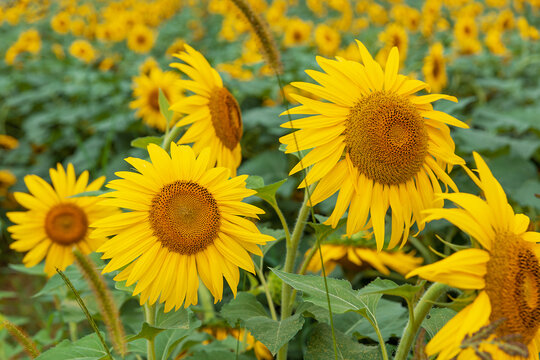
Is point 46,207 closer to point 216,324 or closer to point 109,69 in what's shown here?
point 216,324

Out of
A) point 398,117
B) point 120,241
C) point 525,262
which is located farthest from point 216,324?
point 525,262

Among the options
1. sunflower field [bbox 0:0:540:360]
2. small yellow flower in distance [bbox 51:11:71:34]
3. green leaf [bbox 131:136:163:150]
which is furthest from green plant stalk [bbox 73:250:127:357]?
small yellow flower in distance [bbox 51:11:71:34]

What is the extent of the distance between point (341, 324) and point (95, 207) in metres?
0.99

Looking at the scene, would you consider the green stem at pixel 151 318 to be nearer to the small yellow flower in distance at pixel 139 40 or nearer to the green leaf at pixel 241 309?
the green leaf at pixel 241 309

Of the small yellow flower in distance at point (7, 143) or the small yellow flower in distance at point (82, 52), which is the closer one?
the small yellow flower in distance at point (7, 143)

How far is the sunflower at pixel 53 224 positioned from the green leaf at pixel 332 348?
37.7 inches

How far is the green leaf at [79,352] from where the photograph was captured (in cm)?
119

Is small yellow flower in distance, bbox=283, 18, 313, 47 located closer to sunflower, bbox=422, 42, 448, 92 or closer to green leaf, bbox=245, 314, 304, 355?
sunflower, bbox=422, 42, 448, 92

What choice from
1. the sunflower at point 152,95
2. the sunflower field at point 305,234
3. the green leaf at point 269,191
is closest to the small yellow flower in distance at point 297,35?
the sunflower at point 152,95

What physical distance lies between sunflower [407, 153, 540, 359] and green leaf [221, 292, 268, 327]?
0.60 m

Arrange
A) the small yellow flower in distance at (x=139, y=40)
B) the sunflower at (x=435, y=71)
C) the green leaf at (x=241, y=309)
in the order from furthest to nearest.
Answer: the small yellow flower in distance at (x=139, y=40) → the sunflower at (x=435, y=71) → the green leaf at (x=241, y=309)

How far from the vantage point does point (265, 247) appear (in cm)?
155

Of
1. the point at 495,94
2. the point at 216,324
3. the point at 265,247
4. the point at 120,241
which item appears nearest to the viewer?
the point at 120,241

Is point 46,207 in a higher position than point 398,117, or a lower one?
lower
